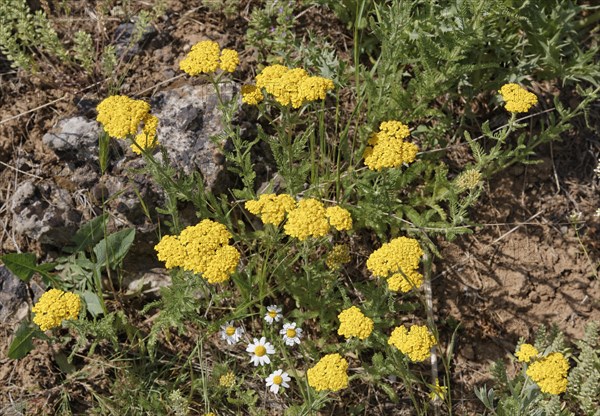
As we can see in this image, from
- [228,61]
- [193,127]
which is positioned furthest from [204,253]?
[193,127]

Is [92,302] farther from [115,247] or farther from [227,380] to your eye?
[227,380]

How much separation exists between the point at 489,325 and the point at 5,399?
3.51 meters

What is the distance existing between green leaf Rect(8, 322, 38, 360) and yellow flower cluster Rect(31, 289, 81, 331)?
577 mm

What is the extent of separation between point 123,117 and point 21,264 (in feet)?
4.97

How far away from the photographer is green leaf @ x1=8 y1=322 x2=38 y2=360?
397 cm

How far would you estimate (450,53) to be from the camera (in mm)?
4234

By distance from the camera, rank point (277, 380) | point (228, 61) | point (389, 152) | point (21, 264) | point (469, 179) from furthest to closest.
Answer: point (21, 264)
point (469, 179)
point (277, 380)
point (228, 61)
point (389, 152)

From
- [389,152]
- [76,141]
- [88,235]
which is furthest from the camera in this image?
[76,141]

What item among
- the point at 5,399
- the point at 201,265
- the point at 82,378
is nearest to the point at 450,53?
the point at 201,265

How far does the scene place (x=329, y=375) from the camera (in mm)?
3287

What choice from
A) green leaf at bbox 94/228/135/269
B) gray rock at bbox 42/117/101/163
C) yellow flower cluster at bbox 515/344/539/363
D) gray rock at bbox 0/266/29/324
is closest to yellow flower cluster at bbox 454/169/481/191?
yellow flower cluster at bbox 515/344/539/363

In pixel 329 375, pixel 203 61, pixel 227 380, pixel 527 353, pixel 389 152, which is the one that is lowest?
pixel 227 380

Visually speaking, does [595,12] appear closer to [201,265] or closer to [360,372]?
[360,372]

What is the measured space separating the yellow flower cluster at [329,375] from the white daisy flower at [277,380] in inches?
21.8
